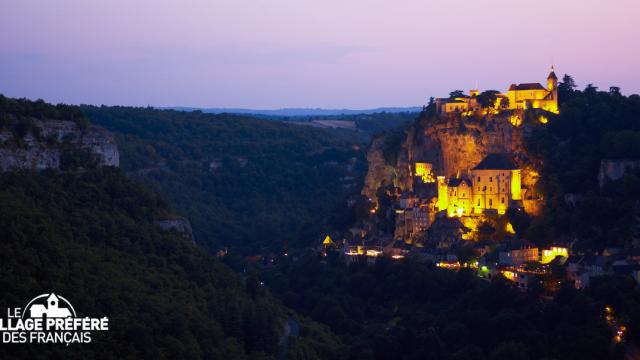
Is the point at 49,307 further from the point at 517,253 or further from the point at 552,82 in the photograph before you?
the point at 552,82

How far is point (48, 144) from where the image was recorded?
205 feet

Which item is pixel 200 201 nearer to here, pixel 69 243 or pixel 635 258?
pixel 635 258

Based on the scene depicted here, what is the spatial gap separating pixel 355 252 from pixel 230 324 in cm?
3222

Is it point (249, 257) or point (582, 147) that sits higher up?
point (582, 147)

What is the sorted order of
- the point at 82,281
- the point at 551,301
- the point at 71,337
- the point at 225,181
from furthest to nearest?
the point at 225,181 → the point at 551,301 → the point at 82,281 → the point at 71,337

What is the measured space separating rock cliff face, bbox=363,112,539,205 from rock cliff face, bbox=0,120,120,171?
30.4 m

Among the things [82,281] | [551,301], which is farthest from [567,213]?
[82,281]

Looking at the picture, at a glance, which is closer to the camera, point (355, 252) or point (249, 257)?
point (355, 252)

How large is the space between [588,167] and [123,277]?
129ft

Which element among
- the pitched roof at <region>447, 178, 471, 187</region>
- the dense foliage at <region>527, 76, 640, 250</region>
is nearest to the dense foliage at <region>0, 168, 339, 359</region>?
the dense foliage at <region>527, 76, 640, 250</region>

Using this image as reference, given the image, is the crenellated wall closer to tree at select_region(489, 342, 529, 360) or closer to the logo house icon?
tree at select_region(489, 342, 529, 360)

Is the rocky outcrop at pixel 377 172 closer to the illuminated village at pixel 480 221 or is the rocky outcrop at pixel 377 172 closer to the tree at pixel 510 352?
the illuminated village at pixel 480 221

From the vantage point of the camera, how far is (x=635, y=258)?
7400cm

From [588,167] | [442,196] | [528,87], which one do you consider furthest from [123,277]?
[528,87]
